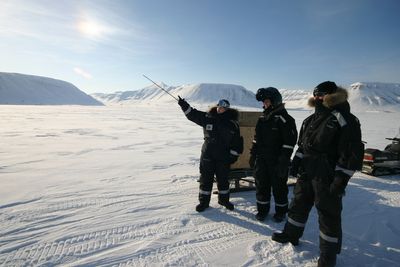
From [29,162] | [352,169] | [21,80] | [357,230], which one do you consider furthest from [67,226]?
[21,80]

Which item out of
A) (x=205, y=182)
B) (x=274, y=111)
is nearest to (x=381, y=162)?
(x=274, y=111)

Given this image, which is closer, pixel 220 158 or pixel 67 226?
pixel 67 226

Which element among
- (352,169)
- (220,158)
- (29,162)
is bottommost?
(29,162)

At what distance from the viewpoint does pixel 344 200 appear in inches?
207

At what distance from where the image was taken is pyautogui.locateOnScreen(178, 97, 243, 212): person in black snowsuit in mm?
4516

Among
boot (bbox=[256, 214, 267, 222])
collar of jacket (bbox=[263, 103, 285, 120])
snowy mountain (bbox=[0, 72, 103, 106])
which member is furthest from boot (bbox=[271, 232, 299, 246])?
snowy mountain (bbox=[0, 72, 103, 106])

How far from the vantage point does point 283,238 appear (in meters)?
3.51

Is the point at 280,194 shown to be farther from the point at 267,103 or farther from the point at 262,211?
the point at 267,103

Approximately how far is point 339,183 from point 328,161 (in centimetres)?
29

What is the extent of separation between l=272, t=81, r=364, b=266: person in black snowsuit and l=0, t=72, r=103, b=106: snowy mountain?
128m

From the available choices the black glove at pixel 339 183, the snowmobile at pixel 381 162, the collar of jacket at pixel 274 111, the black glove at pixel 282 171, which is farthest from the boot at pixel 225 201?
the snowmobile at pixel 381 162

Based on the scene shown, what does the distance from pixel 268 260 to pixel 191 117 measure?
95.9 inches

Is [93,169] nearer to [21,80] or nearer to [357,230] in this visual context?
[357,230]

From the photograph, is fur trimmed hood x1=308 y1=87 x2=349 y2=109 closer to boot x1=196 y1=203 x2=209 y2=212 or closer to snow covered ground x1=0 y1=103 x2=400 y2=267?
snow covered ground x1=0 y1=103 x2=400 y2=267
